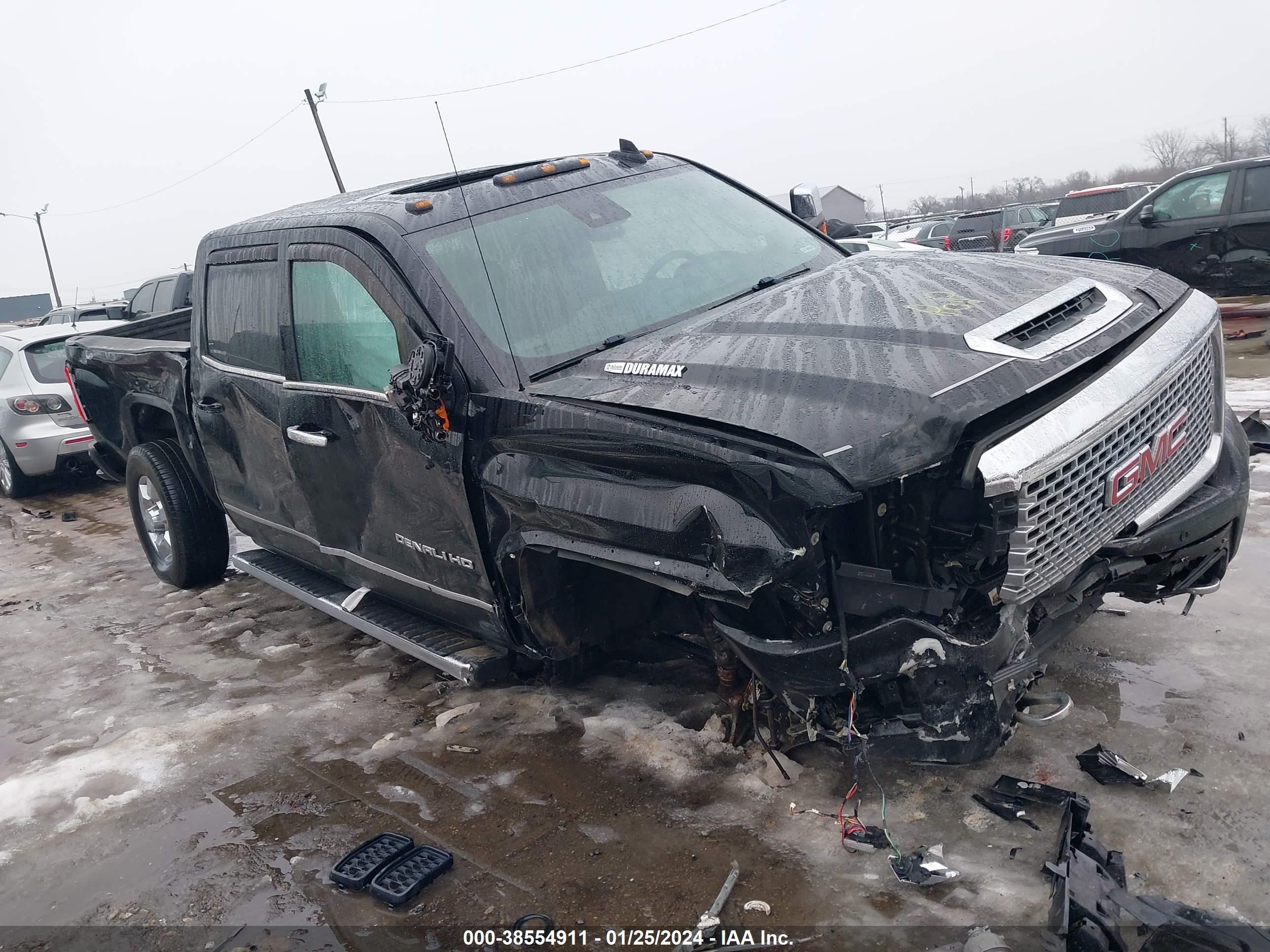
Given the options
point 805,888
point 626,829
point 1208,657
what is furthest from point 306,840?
point 1208,657

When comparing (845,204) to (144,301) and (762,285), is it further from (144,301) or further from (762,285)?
(762,285)

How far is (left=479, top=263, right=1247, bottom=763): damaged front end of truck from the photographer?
2.49 m

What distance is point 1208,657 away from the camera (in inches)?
143

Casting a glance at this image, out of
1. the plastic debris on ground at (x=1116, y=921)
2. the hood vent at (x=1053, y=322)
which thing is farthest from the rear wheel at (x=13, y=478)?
the plastic debris on ground at (x=1116, y=921)

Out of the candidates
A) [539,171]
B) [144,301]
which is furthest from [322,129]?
[539,171]

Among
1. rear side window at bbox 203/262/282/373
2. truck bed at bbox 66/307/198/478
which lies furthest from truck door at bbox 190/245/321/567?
truck bed at bbox 66/307/198/478

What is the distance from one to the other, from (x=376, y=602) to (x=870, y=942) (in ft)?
8.39

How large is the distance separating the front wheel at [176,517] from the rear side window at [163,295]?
360 inches

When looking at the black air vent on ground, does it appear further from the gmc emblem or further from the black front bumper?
the black front bumper

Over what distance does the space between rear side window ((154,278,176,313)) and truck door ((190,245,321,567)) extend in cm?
1047

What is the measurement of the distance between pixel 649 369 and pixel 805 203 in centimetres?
219

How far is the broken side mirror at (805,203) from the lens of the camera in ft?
15.8

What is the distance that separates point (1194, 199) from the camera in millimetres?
10406

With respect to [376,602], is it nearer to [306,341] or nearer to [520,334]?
[306,341]
